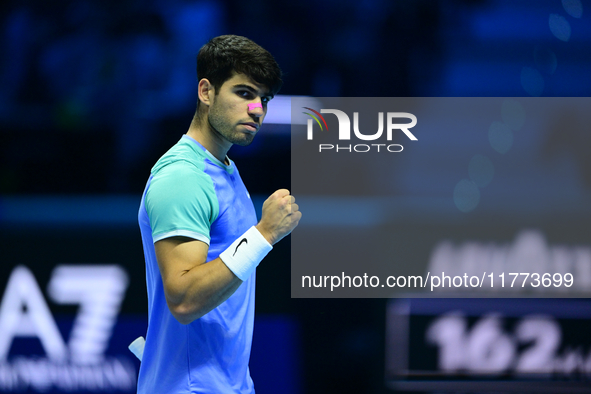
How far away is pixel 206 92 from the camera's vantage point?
5.38 feet

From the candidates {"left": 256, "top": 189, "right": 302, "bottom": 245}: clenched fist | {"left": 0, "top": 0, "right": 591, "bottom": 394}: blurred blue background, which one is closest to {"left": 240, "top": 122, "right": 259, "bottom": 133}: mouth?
{"left": 256, "top": 189, "right": 302, "bottom": 245}: clenched fist

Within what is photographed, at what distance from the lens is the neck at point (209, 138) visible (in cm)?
162

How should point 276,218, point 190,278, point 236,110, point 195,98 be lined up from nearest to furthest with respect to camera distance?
point 190,278, point 276,218, point 236,110, point 195,98

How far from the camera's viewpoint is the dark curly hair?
5.23 feet

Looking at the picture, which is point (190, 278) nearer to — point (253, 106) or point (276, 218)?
point (276, 218)

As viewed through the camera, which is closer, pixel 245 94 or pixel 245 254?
pixel 245 254

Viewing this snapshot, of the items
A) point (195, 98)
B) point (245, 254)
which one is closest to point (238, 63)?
point (245, 254)

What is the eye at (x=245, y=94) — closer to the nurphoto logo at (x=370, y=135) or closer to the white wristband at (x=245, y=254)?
the white wristband at (x=245, y=254)

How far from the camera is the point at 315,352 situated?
2986mm

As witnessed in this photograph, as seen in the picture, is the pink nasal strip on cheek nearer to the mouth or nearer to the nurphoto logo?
the mouth

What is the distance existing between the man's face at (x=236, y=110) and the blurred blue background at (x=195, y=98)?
1347 mm

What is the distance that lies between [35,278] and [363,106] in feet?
6.28

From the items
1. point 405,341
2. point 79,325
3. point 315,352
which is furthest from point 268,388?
point 79,325

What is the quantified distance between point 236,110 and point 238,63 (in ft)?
0.44
